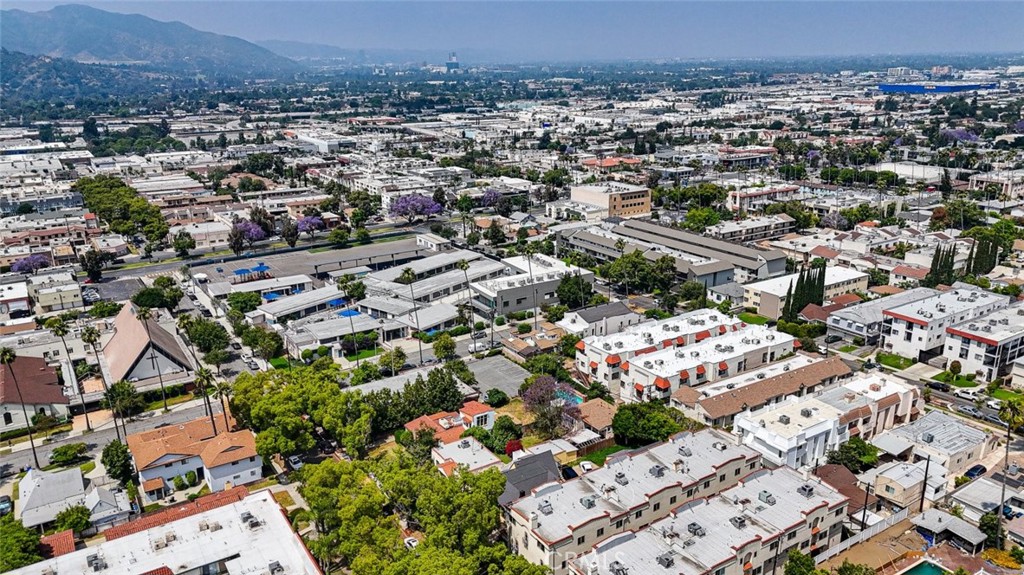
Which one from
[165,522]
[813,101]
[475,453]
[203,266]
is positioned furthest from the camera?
[813,101]

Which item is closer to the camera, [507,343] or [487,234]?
[507,343]

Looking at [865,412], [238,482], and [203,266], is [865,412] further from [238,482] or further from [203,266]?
[203,266]

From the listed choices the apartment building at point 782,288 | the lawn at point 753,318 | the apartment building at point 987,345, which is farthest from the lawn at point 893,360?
the lawn at point 753,318

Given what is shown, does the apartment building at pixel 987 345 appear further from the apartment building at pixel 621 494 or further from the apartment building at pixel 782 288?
the apartment building at pixel 621 494

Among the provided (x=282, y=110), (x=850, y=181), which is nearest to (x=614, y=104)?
(x=282, y=110)

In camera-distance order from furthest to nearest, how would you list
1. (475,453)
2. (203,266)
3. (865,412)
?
(203,266) → (865,412) → (475,453)

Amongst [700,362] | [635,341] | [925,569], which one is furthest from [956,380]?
[925,569]

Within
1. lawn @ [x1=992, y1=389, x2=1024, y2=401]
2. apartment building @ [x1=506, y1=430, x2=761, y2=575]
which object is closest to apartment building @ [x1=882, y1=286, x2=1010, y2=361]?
lawn @ [x1=992, y1=389, x2=1024, y2=401]

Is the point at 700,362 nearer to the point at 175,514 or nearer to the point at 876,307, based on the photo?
the point at 876,307
